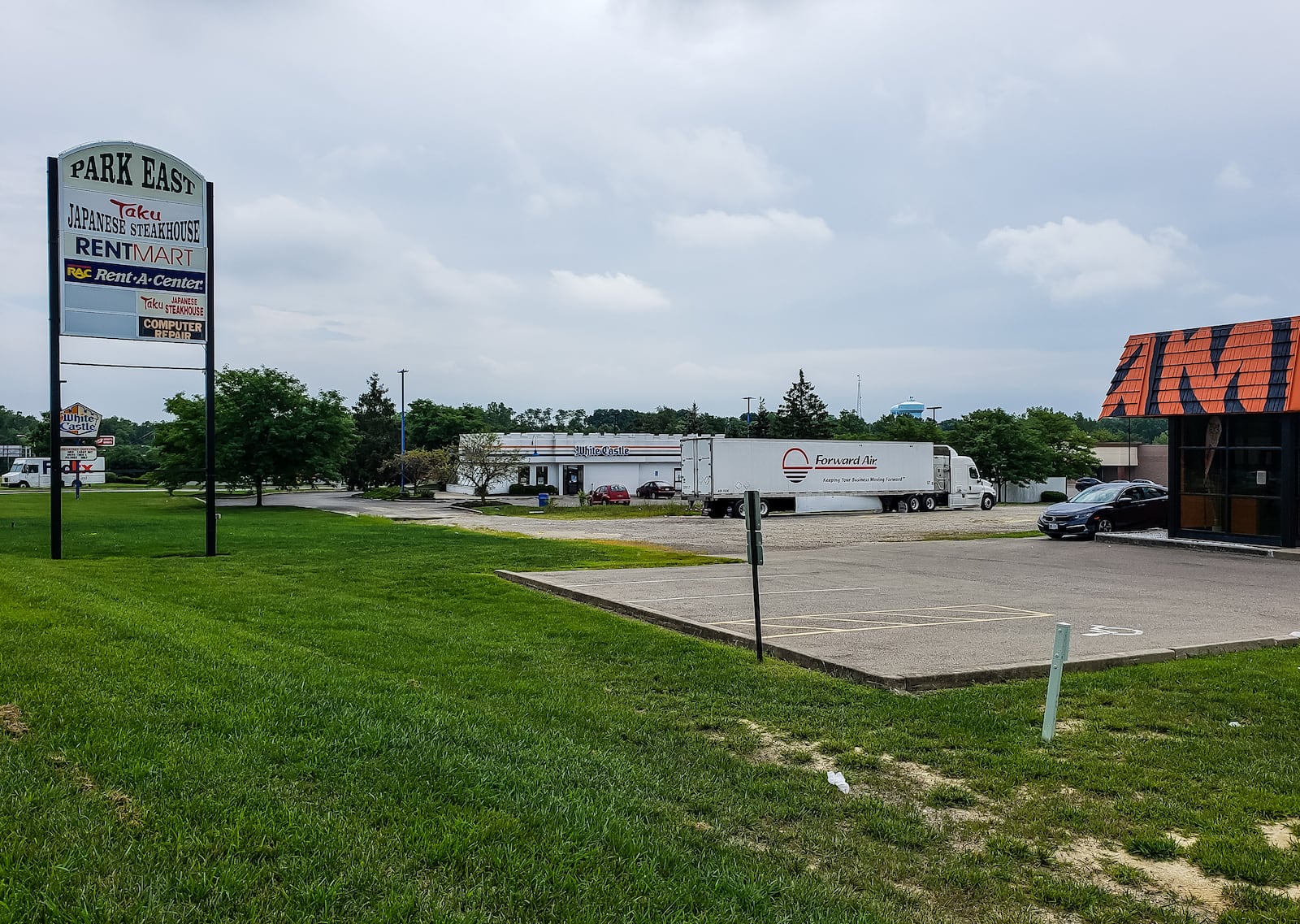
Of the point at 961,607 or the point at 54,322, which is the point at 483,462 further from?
the point at 961,607

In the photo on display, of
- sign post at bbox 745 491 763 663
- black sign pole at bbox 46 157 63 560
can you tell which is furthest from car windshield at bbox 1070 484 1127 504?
black sign pole at bbox 46 157 63 560

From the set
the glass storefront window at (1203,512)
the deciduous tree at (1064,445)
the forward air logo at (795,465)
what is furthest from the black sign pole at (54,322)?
the deciduous tree at (1064,445)

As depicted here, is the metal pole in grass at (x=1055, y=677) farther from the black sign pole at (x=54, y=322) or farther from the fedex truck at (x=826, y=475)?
the fedex truck at (x=826, y=475)

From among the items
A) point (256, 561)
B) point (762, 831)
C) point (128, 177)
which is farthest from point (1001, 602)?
point (128, 177)

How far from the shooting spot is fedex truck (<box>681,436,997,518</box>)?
43156 millimetres

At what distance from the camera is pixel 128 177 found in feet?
67.3

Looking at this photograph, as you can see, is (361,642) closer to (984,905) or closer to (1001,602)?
(984,905)

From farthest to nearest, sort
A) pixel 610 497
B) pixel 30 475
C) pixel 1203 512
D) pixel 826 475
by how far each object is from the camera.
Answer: pixel 30 475 → pixel 610 497 → pixel 826 475 → pixel 1203 512

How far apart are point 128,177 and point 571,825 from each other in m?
21.0

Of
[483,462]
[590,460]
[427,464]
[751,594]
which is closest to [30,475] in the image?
[427,464]

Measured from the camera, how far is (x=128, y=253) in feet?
67.2

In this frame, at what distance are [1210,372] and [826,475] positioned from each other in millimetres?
22110

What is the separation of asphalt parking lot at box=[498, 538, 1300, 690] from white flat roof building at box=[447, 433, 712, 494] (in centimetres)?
4930

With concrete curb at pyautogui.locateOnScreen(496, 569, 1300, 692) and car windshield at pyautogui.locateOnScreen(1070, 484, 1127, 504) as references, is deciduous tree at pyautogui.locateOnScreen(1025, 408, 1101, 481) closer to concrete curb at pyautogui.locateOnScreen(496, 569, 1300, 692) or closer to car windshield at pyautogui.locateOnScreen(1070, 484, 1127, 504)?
car windshield at pyautogui.locateOnScreen(1070, 484, 1127, 504)
